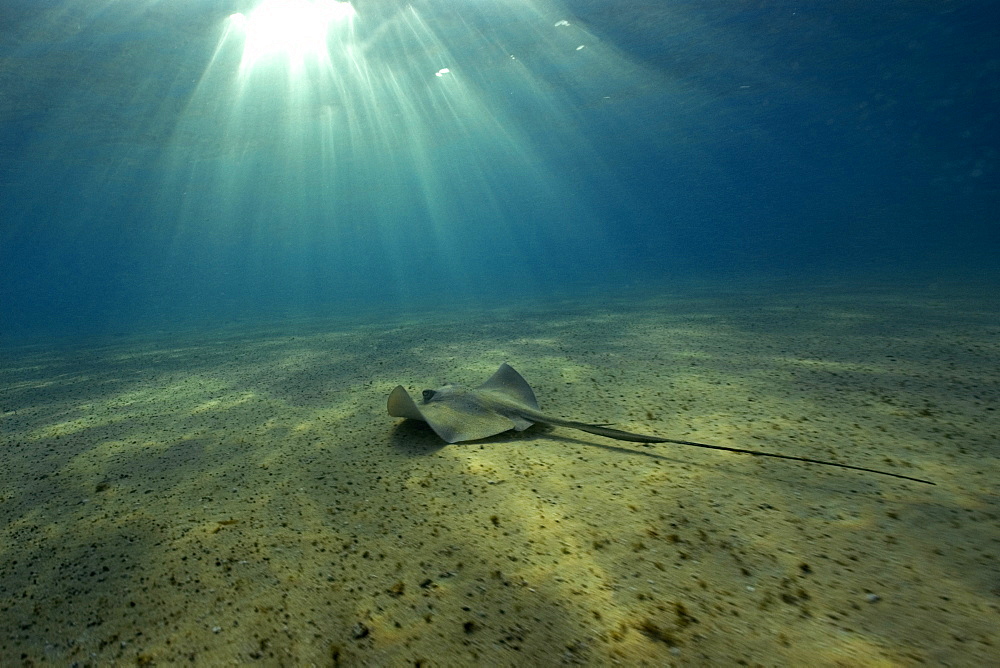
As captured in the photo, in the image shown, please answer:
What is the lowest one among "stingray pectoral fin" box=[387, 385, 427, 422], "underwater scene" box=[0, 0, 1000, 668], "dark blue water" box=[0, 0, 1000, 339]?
"underwater scene" box=[0, 0, 1000, 668]

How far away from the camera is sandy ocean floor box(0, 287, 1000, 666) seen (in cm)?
137

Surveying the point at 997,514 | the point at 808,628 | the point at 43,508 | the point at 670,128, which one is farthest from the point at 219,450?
the point at 670,128

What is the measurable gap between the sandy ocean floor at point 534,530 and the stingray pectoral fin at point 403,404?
0.22 m

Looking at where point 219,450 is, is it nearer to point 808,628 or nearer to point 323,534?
point 323,534

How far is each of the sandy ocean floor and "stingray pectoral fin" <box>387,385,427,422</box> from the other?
0.22 m

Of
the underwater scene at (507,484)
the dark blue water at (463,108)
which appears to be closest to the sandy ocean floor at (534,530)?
the underwater scene at (507,484)

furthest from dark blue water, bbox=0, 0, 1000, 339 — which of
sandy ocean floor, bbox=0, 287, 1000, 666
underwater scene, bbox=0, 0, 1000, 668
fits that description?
sandy ocean floor, bbox=0, 287, 1000, 666

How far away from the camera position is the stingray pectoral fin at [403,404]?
2.87 metres

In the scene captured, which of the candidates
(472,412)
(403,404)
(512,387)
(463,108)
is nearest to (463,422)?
(472,412)

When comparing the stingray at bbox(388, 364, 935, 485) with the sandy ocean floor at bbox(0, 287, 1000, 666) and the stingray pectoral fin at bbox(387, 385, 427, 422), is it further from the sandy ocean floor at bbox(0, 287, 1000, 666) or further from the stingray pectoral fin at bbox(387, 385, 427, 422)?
the sandy ocean floor at bbox(0, 287, 1000, 666)

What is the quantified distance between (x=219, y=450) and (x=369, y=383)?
1847 millimetres

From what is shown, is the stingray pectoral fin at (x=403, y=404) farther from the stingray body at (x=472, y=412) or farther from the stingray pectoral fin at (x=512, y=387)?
the stingray pectoral fin at (x=512, y=387)

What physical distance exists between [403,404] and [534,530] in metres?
1.33

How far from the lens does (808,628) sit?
1.34 meters
